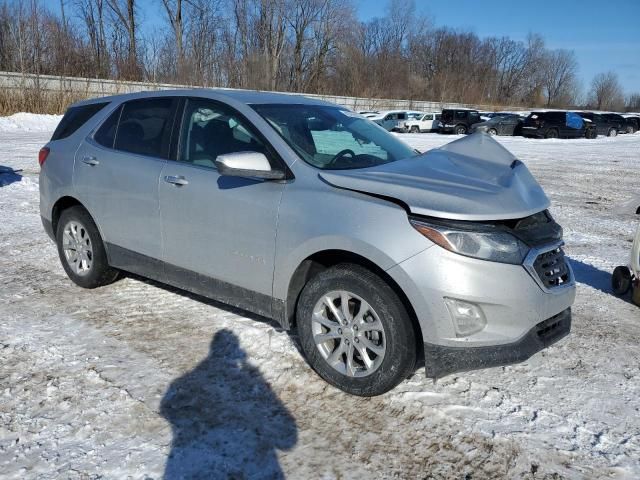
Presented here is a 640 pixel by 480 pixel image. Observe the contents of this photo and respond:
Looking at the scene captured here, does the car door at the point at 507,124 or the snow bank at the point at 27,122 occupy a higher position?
the car door at the point at 507,124

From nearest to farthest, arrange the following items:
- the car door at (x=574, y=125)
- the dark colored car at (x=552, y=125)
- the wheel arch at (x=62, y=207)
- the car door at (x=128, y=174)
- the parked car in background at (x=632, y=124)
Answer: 1. the car door at (x=128, y=174)
2. the wheel arch at (x=62, y=207)
3. the dark colored car at (x=552, y=125)
4. the car door at (x=574, y=125)
5. the parked car in background at (x=632, y=124)

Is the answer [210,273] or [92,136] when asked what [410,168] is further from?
[92,136]

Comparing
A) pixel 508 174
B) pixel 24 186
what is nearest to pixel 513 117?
pixel 24 186

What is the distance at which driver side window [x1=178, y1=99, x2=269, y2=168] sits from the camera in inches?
148

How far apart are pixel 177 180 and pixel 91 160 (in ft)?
3.82

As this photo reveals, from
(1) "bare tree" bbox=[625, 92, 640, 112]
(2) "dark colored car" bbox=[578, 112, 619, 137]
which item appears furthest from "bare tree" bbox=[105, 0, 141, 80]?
(1) "bare tree" bbox=[625, 92, 640, 112]

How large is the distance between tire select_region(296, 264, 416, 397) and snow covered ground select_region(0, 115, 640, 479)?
137 millimetres

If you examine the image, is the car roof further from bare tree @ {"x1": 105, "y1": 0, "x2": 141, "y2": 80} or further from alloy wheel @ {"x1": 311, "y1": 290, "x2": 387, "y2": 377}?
bare tree @ {"x1": 105, "y1": 0, "x2": 141, "y2": 80}

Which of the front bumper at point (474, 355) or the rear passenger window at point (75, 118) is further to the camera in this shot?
the rear passenger window at point (75, 118)

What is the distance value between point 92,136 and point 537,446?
416 cm

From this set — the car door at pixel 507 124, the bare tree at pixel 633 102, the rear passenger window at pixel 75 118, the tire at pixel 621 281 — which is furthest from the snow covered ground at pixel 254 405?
the bare tree at pixel 633 102

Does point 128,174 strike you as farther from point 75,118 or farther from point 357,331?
point 357,331

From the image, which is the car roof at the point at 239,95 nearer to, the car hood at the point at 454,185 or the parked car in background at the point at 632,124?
the car hood at the point at 454,185

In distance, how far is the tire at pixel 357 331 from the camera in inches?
118
